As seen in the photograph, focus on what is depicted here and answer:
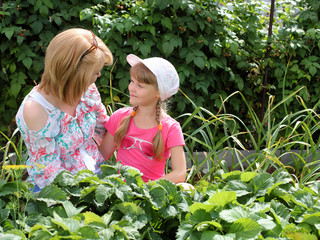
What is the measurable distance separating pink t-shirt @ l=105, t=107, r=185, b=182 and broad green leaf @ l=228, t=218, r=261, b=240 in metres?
1.00

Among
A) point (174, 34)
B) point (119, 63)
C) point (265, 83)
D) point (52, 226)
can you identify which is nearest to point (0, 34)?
point (119, 63)

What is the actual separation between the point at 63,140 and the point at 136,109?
470mm

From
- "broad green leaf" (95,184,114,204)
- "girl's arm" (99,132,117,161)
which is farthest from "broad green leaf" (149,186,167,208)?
"girl's arm" (99,132,117,161)

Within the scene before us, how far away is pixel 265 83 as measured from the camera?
13.0 feet

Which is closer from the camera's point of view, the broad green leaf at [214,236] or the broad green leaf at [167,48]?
the broad green leaf at [214,236]

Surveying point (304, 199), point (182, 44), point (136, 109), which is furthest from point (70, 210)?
point (182, 44)

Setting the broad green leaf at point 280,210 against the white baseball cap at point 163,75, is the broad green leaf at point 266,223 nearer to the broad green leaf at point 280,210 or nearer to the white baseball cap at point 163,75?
the broad green leaf at point 280,210

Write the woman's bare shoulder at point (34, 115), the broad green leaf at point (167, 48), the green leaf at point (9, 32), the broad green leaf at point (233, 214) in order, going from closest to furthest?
the broad green leaf at point (233, 214) < the woman's bare shoulder at point (34, 115) < the green leaf at point (9, 32) < the broad green leaf at point (167, 48)

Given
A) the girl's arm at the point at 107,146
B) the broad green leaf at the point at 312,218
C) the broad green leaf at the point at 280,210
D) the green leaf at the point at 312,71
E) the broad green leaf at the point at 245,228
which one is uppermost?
the broad green leaf at the point at 245,228

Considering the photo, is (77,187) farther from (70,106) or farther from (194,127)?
(194,127)

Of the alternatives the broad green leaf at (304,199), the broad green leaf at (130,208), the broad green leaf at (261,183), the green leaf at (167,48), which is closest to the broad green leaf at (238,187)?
the broad green leaf at (261,183)

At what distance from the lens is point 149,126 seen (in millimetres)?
2551

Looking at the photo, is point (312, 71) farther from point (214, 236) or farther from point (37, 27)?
point (214, 236)

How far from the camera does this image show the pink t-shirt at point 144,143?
8.20 feet
